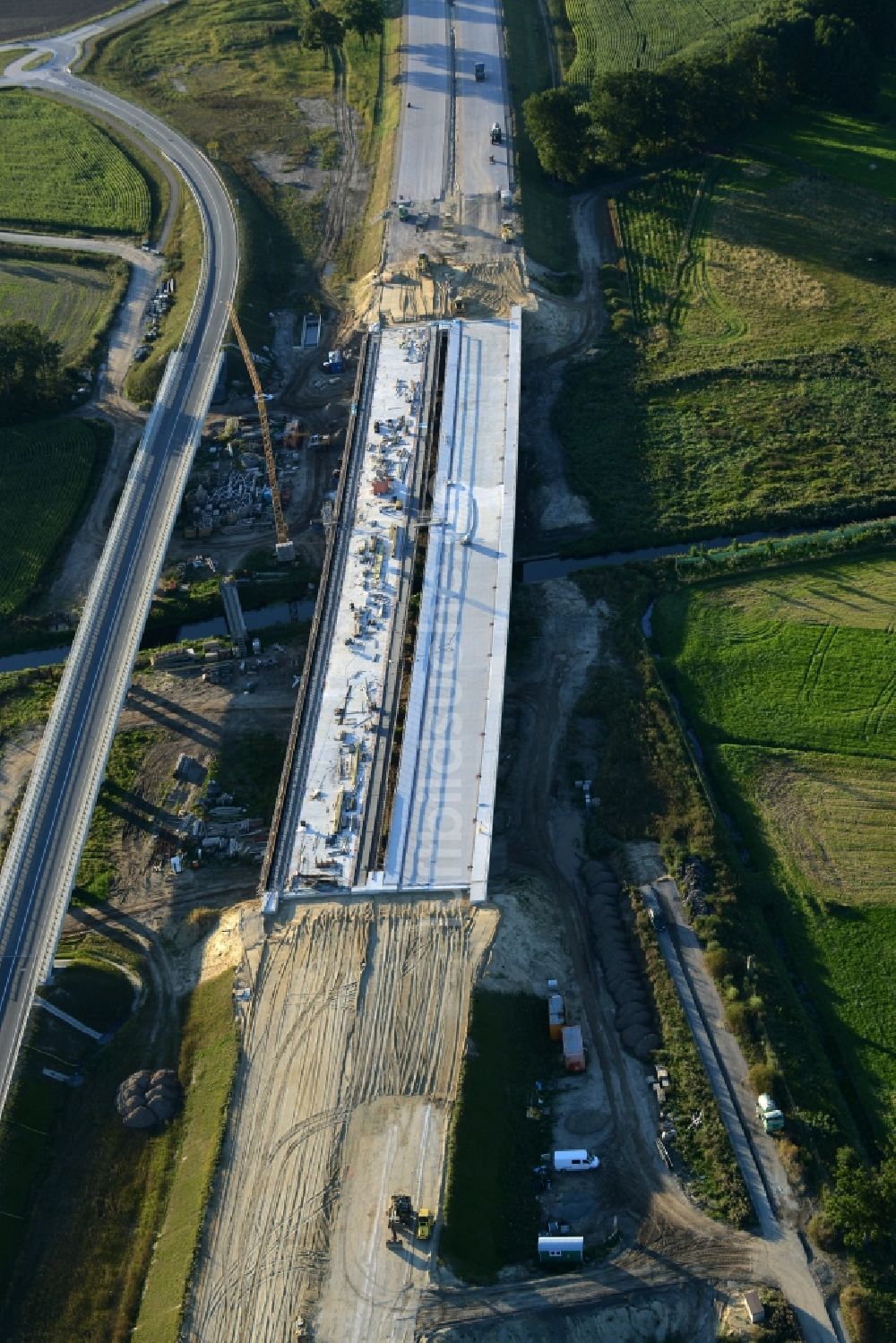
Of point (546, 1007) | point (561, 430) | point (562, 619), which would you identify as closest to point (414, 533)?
point (562, 619)

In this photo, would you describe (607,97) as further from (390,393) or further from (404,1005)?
(404,1005)

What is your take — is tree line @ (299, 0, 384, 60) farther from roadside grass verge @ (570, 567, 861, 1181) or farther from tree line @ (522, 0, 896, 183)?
roadside grass verge @ (570, 567, 861, 1181)

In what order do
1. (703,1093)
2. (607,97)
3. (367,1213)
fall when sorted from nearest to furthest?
1. (367,1213)
2. (703,1093)
3. (607,97)

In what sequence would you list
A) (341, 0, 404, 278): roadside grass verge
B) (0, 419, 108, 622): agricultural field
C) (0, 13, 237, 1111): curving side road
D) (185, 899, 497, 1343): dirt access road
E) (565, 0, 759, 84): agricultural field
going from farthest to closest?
(565, 0, 759, 84): agricultural field, (341, 0, 404, 278): roadside grass verge, (0, 419, 108, 622): agricultural field, (0, 13, 237, 1111): curving side road, (185, 899, 497, 1343): dirt access road

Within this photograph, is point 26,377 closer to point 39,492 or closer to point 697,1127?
point 39,492

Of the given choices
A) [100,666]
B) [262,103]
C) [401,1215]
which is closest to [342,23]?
[262,103]

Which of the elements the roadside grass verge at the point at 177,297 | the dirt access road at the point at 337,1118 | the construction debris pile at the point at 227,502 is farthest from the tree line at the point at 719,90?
the dirt access road at the point at 337,1118

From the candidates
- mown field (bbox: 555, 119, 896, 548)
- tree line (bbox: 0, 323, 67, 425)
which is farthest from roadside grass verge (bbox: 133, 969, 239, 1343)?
tree line (bbox: 0, 323, 67, 425)

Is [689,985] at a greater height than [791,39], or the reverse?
[791,39]
